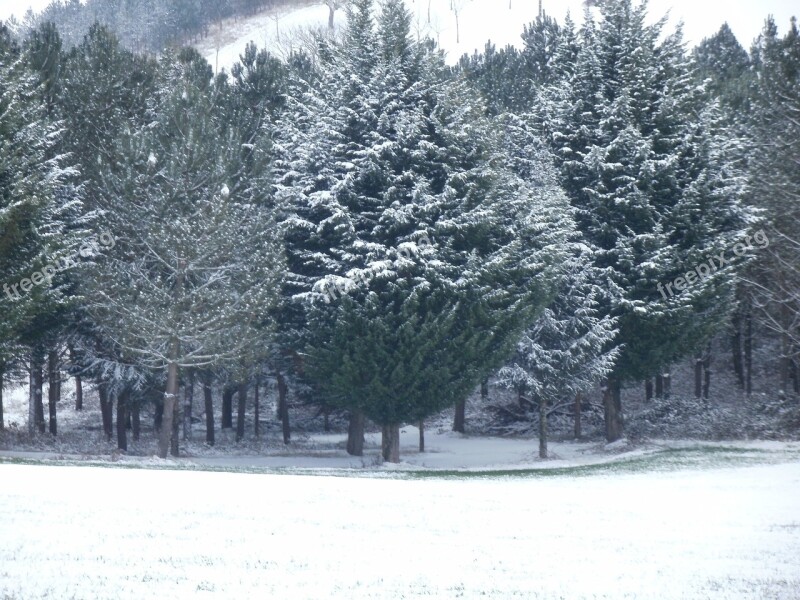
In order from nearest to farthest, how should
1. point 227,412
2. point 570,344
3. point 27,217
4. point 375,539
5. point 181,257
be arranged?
1. point 375,539
2. point 27,217
3. point 181,257
4. point 570,344
5. point 227,412

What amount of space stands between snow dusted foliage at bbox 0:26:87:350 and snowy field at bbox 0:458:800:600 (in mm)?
7397

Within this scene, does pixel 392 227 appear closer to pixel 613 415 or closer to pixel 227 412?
pixel 613 415

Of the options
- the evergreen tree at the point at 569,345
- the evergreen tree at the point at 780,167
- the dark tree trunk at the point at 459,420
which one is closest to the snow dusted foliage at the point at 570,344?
the evergreen tree at the point at 569,345

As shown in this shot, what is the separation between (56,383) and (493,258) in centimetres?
1933

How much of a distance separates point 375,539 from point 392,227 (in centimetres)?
1538

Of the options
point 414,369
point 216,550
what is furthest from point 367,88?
point 216,550

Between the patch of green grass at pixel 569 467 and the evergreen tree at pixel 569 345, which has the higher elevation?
the evergreen tree at pixel 569 345

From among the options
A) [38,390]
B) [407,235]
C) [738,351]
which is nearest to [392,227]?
[407,235]

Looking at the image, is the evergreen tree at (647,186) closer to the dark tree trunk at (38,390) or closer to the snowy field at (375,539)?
the snowy field at (375,539)

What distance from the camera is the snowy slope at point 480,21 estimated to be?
136 metres

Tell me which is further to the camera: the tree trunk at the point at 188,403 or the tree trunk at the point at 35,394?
the tree trunk at the point at 188,403

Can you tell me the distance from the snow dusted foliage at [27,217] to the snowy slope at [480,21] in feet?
345

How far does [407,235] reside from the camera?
2773 centimetres

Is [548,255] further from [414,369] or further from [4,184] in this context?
[4,184]
